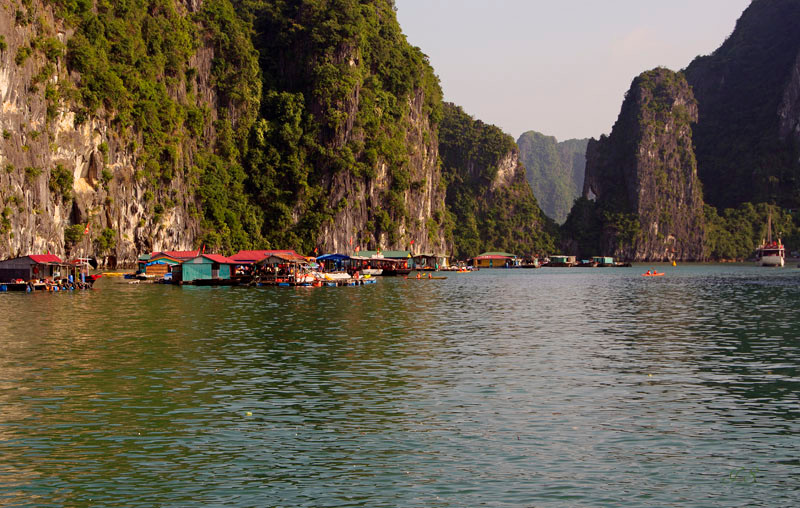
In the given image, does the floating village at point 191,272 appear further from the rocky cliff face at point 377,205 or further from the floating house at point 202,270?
the rocky cliff face at point 377,205

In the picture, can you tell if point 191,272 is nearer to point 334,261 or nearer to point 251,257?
point 251,257

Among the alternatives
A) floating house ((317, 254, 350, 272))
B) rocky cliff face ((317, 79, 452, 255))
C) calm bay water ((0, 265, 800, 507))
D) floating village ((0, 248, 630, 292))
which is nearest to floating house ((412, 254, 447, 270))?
rocky cliff face ((317, 79, 452, 255))

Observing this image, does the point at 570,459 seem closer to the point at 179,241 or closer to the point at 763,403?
the point at 763,403

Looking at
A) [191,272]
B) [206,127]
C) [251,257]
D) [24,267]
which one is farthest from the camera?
[206,127]

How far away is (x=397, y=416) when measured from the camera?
2066 centimetres

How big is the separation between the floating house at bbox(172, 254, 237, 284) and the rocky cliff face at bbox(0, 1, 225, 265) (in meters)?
17.3

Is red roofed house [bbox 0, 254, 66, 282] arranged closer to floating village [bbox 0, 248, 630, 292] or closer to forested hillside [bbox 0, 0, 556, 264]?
floating village [bbox 0, 248, 630, 292]

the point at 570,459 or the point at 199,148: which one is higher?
the point at 199,148

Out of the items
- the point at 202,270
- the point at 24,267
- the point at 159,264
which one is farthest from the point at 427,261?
the point at 24,267

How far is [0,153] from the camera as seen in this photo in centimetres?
8838

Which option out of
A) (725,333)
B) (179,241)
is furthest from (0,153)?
(725,333)

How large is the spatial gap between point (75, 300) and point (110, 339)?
30.1 m

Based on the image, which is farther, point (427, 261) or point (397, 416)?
point (427, 261)

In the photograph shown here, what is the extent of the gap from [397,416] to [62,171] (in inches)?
3794
